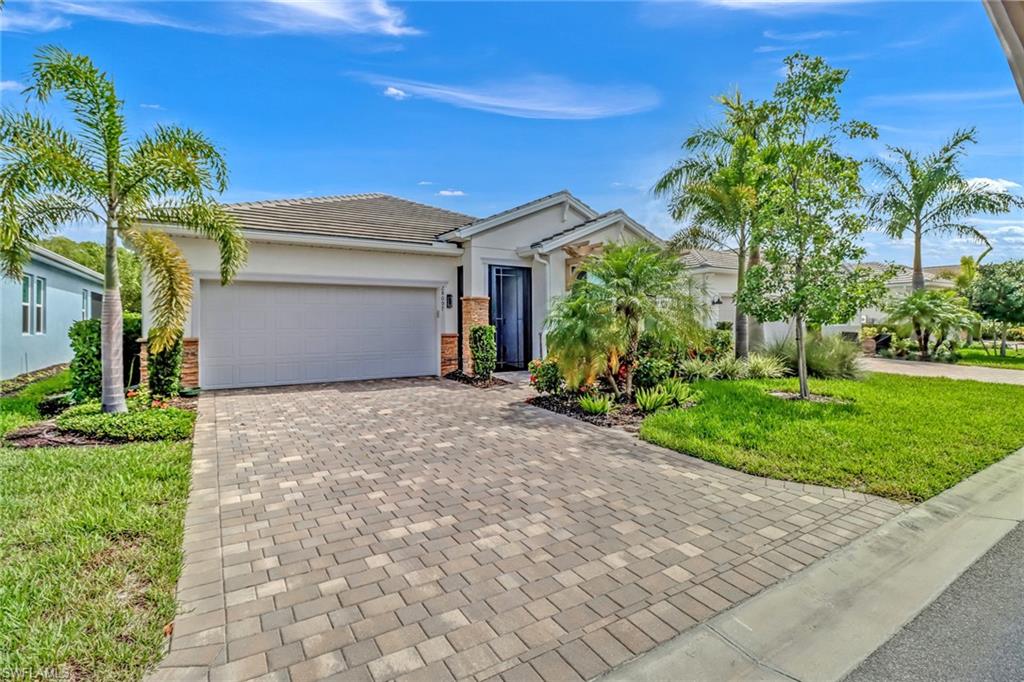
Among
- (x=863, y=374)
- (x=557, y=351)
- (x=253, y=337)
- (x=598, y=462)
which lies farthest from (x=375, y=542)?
(x=863, y=374)

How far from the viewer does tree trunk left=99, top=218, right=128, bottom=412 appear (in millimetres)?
7707

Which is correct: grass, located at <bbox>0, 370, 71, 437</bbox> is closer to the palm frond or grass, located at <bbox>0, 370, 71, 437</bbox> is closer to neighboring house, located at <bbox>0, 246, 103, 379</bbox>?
neighboring house, located at <bbox>0, 246, 103, 379</bbox>

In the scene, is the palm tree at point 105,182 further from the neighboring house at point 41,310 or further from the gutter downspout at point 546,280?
the gutter downspout at point 546,280

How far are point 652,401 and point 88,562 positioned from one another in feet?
25.1

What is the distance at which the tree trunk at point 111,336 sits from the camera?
7.71 metres

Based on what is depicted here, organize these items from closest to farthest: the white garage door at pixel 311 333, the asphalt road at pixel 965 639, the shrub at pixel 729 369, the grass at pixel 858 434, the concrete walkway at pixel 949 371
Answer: the asphalt road at pixel 965 639 < the grass at pixel 858 434 < the white garage door at pixel 311 333 < the shrub at pixel 729 369 < the concrete walkway at pixel 949 371

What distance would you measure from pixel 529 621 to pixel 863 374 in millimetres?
13142

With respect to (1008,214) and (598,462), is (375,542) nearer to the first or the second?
(598,462)

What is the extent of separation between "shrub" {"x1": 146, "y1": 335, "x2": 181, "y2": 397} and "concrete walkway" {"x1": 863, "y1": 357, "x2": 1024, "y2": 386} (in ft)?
57.4

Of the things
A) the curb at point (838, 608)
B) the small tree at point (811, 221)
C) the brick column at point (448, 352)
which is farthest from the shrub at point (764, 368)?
the curb at point (838, 608)

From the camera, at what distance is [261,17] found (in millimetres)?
7953

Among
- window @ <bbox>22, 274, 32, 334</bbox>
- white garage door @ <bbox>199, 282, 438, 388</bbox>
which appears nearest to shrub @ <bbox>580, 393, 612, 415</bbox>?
white garage door @ <bbox>199, 282, 438, 388</bbox>

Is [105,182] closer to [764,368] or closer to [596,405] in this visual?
[596,405]

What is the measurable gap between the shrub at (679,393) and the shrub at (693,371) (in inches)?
66.1
